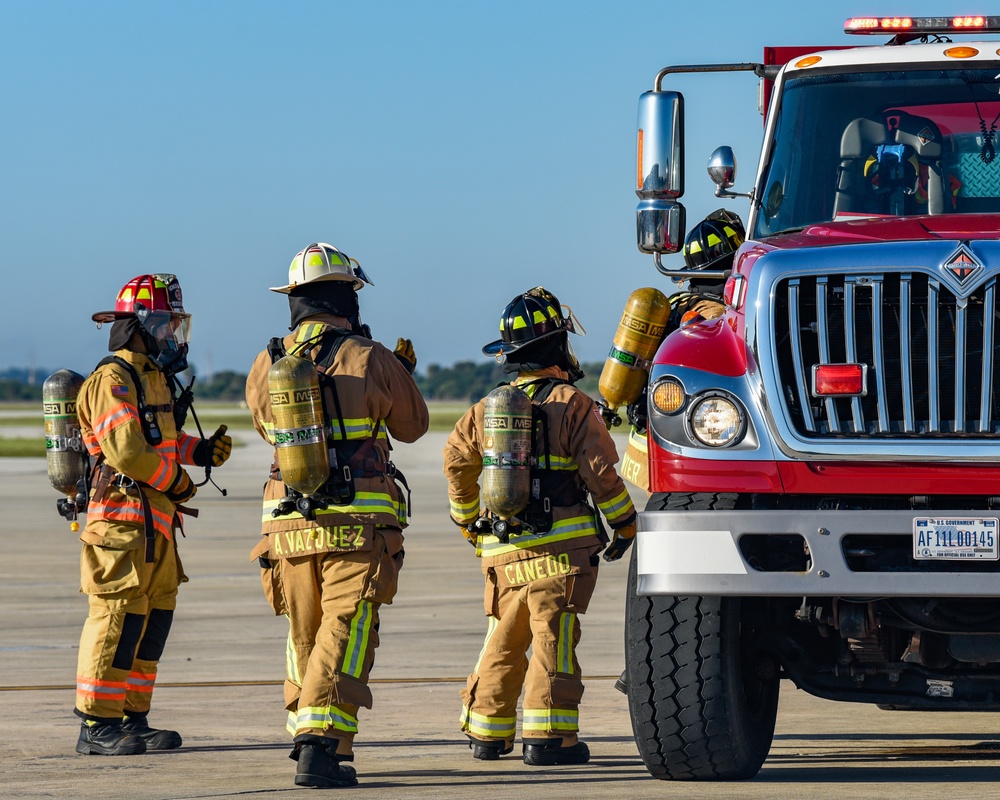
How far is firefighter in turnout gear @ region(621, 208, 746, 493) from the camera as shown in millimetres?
8875

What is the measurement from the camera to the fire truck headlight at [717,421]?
6.44 metres

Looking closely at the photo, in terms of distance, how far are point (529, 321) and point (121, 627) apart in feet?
7.55

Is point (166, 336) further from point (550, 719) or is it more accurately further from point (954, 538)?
point (954, 538)

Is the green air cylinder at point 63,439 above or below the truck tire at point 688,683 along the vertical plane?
above

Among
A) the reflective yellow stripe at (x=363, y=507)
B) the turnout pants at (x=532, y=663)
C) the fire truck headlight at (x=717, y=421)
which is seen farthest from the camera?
the turnout pants at (x=532, y=663)

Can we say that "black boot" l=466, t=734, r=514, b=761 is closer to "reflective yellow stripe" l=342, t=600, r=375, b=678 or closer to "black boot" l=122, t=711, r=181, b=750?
"reflective yellow stripe" l=342, t=600, r=375, b=678

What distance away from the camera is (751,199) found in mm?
7809

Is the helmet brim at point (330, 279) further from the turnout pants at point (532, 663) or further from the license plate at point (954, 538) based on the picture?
the license plate at point (954, 538)

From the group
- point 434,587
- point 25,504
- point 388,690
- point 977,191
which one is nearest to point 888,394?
point 977,191

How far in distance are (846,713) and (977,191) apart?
310 cm

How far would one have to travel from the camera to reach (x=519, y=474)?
7586mm

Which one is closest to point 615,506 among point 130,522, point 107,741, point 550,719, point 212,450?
point 550,719

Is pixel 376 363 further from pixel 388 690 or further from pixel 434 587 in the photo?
pixel 434 587

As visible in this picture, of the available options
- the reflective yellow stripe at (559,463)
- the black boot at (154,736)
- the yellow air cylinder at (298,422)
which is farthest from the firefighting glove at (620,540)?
the black boot at (154,736)
